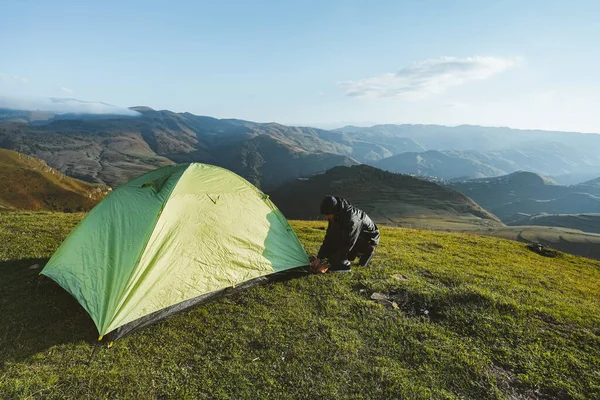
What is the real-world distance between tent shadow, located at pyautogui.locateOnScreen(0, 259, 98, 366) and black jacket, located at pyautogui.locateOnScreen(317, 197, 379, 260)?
660 cm

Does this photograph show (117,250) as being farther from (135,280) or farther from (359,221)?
(359,221)

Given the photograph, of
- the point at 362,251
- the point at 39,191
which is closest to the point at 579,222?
the point at 362,251

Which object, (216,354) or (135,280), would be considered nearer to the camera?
(216,354)

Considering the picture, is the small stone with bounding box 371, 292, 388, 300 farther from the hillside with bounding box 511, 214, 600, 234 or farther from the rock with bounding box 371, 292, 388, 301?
the hillside with bounding box 511, 214, 600, 234

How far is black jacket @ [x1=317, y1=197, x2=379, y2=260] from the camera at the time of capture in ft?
31.5

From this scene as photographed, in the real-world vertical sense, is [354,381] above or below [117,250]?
below

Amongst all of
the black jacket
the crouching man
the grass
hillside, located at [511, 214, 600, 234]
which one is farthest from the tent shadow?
hillside, located at [511, 214, 600, 234]

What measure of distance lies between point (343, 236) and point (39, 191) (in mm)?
81216

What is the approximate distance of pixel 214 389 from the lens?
548 cm

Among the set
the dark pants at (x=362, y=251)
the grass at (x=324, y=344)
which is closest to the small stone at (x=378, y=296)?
the grass at (x=324, y=344)

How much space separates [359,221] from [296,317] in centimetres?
370

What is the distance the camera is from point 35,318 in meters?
7.07

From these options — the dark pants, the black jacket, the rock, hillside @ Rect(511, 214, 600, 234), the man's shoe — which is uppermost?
the black jacket

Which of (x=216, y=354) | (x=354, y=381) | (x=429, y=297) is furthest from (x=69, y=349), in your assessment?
(x=429, y=297)
